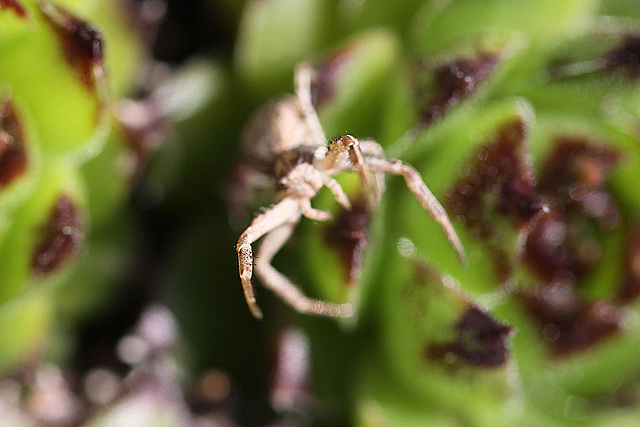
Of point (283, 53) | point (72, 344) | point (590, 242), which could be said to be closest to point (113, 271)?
point (72, 344)

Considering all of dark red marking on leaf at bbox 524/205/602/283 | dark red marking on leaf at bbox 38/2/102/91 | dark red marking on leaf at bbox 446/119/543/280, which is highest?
dark red marking on leaf at bbox 38/2/102/91

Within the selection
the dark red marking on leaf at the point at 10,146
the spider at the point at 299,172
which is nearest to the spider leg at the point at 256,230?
the spider at the point at 299,172

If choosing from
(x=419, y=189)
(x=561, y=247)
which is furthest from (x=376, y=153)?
(x=561, y=247)

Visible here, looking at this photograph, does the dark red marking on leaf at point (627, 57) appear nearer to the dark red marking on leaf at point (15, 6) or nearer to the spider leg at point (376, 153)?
the spider leg at point (376, 153)

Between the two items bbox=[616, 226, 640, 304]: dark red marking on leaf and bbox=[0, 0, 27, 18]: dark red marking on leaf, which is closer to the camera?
bbox=[0, 0, 27, 18]: dark red marking on leaf

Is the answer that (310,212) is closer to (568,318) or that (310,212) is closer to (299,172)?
(299,172)

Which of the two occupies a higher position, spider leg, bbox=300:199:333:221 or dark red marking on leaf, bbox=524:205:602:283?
spider leg, bbox=300:199:333:221

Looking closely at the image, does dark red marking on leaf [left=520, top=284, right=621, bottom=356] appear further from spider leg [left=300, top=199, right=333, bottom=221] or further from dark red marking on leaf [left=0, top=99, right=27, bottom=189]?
dark red marking on leaf [left=0, top=99, right=27, bottom=189]

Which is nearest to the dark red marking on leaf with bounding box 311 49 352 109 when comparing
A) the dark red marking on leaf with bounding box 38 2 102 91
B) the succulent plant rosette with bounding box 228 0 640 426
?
the succulent plant rosette with bounding box 228 0 640 426
